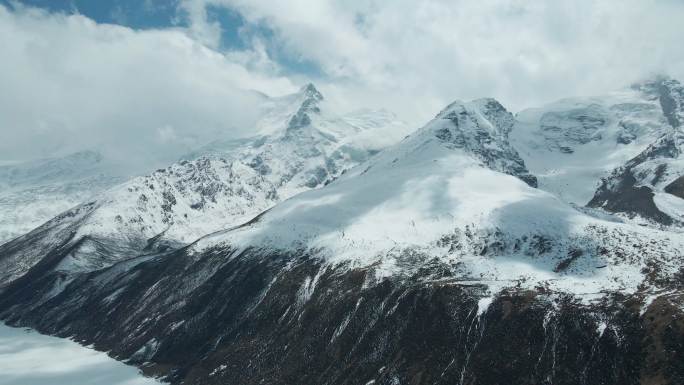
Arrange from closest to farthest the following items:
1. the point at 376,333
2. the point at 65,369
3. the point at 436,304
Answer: the point at 436,304
the point at 376,333
the point at 65,369

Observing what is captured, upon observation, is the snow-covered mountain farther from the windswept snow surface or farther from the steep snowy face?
the windswept snow surface

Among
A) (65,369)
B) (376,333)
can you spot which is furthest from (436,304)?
(65,369)

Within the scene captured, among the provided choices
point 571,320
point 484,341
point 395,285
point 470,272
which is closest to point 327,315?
point 395,285

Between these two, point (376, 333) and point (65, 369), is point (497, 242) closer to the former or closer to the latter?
point (376, 333)

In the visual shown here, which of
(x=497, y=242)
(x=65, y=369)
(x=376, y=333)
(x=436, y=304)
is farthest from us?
(x=65, y=369)

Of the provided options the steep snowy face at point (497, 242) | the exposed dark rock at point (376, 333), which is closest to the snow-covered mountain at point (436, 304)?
the exposed dark rock at point (376, 333)

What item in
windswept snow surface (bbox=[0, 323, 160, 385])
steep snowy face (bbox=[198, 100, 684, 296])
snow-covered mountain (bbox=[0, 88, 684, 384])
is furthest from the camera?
windswept snow surface (bbox=[0, 323, 160, 385])

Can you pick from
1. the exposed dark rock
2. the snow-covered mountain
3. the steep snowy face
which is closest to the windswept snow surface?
the exposed dark rock

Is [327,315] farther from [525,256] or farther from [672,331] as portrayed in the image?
[672,331]

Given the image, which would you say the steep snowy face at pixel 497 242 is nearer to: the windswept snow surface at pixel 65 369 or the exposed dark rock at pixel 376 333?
the exposed dark rock at pixel 376 333
